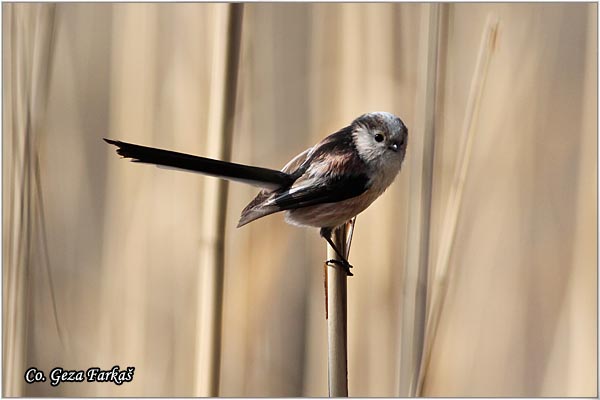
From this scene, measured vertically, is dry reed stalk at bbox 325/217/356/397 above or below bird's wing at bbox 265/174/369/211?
below

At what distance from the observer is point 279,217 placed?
2.56 feet

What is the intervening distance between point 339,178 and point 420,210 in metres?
0.10

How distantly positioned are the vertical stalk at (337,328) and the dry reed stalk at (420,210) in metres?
0.09

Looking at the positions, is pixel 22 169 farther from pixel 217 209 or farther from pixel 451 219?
pixel 451 219

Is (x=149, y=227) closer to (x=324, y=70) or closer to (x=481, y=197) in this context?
(x=324, y=70)

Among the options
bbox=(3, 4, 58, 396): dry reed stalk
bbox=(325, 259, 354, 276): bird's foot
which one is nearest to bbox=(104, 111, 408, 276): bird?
bbox=(325, 259, 354, 276): bird's foot

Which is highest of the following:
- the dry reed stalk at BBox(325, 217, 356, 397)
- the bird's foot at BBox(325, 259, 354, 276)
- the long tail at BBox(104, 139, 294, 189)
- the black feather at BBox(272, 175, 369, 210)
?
→ the long tail at BBox(104, 139, 294, 189)

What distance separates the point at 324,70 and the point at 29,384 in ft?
1.67

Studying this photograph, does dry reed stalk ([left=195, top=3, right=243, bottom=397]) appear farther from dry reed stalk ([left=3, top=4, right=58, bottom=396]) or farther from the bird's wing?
A: dry reed stalk ([left=3, top=4, right=58, bottom=396])

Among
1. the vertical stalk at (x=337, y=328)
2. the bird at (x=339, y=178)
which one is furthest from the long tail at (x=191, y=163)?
the vertical stalk at (x=337, y=328)

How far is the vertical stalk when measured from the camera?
64 cm

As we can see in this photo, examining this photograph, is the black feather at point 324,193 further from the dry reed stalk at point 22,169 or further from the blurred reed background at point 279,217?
the dry reed stalk at point 22,169

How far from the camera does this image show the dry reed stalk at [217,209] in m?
0.67

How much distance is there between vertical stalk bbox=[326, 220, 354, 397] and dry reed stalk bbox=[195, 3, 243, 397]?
0.12 metres
